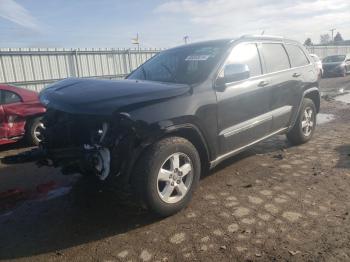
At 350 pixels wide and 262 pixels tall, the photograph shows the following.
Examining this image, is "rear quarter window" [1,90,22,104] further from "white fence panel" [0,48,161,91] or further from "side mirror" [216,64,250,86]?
"white fence panel" [0,48,161,91]

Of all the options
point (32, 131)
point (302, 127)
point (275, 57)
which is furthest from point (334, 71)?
point (32, 131)

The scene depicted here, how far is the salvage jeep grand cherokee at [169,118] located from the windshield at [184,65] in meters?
0.02

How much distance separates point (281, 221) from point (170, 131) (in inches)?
55.5

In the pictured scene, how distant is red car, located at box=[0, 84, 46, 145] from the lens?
22.2ft

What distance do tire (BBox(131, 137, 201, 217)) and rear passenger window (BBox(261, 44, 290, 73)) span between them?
2.10 metres

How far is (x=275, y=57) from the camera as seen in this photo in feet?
17.3

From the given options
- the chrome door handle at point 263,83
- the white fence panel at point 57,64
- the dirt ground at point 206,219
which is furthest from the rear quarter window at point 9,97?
the white fence panel at point 57,64

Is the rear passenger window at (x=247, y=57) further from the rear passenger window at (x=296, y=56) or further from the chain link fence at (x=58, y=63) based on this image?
the chain link fence at (x=58, y=63)

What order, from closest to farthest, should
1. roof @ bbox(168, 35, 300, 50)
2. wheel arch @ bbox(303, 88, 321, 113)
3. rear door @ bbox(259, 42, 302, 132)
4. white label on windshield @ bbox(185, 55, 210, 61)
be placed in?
white label on windshield @ bbox(185, 55, 210, 61) < roof @ bbox(168, 35, 300, 50) < rear door @ bbox(259, 42, 302, 132) < wheel arch @ bbox(303, 88, 321, 113)

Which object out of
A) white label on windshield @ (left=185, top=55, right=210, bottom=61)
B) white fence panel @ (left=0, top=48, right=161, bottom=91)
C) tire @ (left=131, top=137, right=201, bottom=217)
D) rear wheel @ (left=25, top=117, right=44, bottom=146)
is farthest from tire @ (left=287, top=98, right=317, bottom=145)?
white fence panel @ (left=0, top=48, right=161, bottom=91)

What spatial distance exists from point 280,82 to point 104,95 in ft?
9.41

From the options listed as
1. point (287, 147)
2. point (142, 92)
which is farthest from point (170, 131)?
point (287, 147)

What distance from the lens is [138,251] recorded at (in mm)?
3043

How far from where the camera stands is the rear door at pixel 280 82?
16.5 feet
